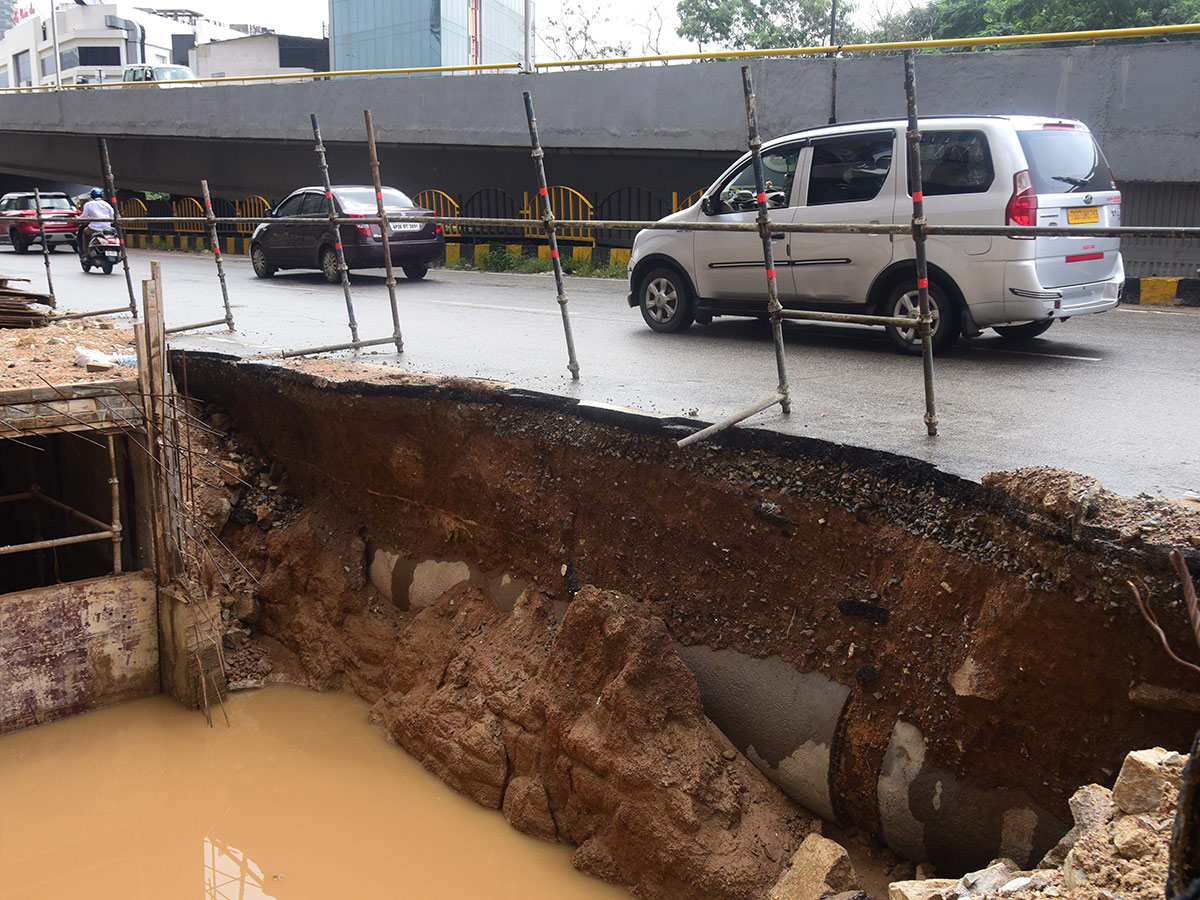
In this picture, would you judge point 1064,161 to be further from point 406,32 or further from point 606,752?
point 406,32

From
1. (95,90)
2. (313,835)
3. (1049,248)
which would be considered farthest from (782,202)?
(95,90)

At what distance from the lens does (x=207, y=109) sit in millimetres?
22703

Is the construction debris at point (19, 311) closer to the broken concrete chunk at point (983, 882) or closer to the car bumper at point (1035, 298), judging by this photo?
the car bumper at point (1035, 298)

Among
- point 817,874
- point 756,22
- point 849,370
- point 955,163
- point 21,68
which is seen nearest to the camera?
point 817,874

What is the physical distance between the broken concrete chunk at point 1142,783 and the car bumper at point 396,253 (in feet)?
40.2

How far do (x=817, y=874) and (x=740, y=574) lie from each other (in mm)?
1492

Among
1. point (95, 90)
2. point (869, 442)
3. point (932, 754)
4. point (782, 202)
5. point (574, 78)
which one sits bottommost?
point (932, 754)

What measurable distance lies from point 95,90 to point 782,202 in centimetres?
2260

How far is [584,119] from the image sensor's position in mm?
17141

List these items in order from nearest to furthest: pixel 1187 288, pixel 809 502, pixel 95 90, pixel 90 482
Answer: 1. pixel 809 502
2. pixel 90 482
3. pixel 1187 288
4. pixel 95 90

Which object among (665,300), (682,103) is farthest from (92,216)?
(665,300)

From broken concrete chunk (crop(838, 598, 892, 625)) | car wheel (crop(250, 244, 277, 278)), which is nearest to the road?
broken concrete chunk (crop(838, 598, 892, 625))

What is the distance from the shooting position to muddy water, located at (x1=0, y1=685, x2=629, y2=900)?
5496 mm

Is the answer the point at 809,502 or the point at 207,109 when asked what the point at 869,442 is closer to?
the point at 809,502
